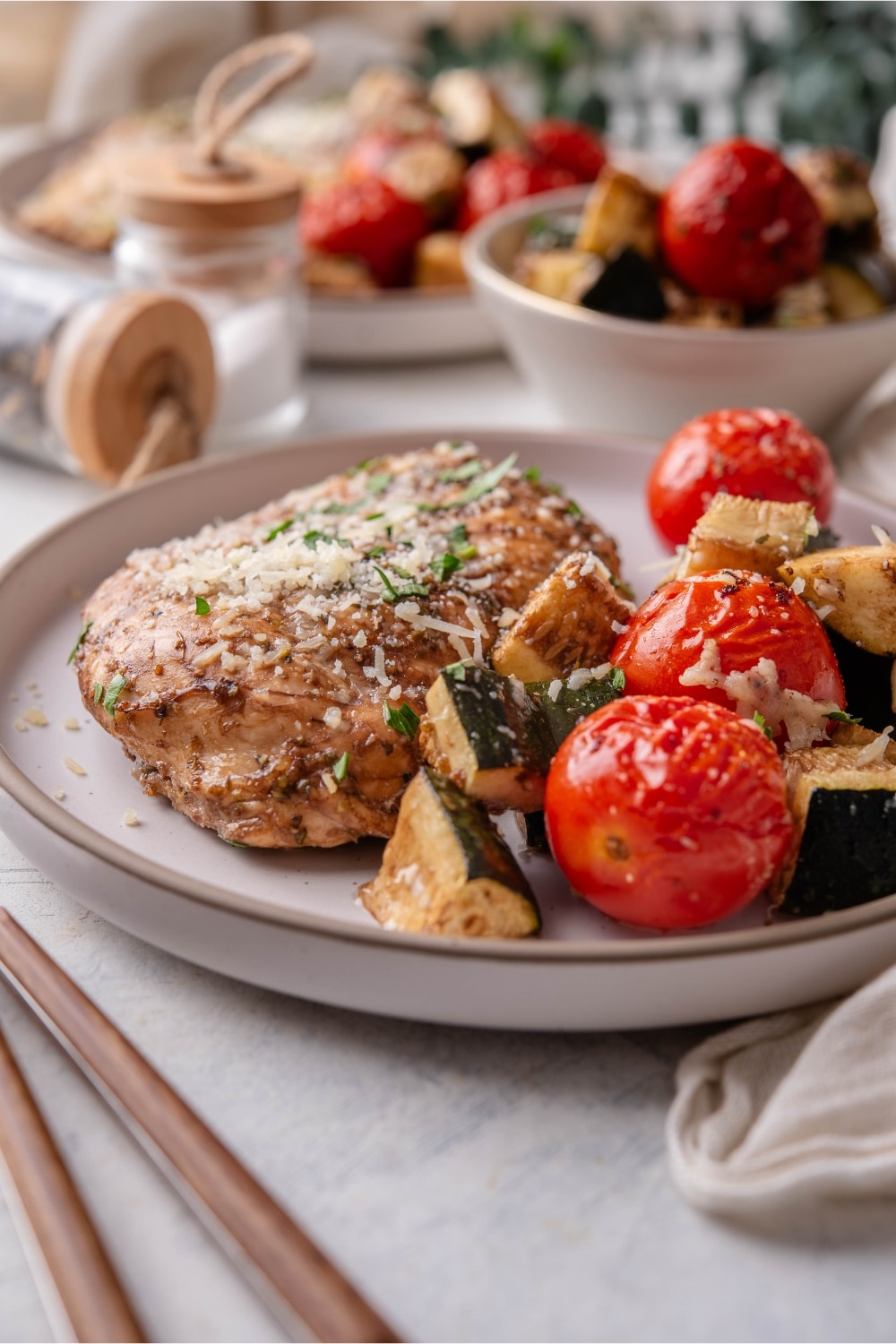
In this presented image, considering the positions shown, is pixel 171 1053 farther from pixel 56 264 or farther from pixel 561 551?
pixel 56 264

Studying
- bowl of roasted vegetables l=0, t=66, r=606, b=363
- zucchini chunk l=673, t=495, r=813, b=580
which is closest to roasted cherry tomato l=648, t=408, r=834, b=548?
zucchini chunk l=673, t=495, r=813, b=580

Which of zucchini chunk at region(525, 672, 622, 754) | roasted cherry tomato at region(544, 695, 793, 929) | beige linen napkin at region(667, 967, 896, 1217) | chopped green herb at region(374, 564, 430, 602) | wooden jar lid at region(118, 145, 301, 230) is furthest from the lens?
wooden jar lid at region(118, 145, 301, 230)

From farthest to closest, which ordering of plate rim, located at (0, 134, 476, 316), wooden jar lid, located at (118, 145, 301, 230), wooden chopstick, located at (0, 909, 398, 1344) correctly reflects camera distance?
plate rim, located at (0, 134, 476, 316), wooden jar lid, located at (118, 145, 301, 230), wooden chopstick, located at (0, 909, 398, 1344)

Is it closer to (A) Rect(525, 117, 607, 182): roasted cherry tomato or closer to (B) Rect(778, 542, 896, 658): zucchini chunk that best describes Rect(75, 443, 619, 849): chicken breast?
(B) Rect(778, 542, 896, 658): zucchini chunk

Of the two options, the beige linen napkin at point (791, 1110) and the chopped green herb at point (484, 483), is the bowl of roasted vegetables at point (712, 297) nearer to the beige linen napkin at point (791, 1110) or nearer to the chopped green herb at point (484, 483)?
the chopped green herb at point (484, 483)

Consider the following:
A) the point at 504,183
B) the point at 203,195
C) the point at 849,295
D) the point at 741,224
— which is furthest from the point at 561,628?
the point at 504,183

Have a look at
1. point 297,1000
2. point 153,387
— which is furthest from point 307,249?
point 297,1000
